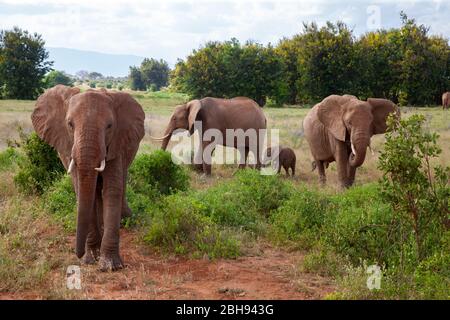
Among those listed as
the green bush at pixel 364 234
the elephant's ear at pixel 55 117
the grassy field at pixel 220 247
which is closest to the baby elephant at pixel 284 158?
the grassy field at pixel 220 247

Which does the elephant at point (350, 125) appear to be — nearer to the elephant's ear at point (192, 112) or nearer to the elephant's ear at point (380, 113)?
the elephant's ear at point (380, 113)

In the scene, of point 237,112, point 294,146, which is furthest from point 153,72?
point 237,112

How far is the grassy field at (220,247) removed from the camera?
607 cm

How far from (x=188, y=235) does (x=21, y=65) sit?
146 feet

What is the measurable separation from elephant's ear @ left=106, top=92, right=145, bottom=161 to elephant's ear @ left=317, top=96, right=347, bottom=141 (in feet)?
20.0

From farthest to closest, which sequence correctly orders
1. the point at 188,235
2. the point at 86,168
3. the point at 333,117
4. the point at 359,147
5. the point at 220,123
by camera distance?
the point at 220,123 → the point at 333,117 → the point at 359,147 → the point at 188,235 → the point at 86,168

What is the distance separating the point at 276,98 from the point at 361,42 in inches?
309

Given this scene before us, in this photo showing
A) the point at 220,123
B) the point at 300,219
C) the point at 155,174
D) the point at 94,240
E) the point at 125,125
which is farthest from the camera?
the point at 220,123

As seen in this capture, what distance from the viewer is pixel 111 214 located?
268 inches

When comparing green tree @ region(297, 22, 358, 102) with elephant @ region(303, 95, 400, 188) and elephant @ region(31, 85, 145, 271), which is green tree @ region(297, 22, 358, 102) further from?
elephant @ region(31, 85, 145, 271)

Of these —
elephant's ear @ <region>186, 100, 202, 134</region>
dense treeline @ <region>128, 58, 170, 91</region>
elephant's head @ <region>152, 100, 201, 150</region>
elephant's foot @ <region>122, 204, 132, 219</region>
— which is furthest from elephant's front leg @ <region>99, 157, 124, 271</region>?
dense treeline @ <region>128, 58, 170, 91</region>

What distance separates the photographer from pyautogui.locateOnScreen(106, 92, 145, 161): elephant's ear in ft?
22.7

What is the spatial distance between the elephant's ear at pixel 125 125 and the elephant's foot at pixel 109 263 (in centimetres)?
113

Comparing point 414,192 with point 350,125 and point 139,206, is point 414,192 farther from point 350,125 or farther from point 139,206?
point 350,125
